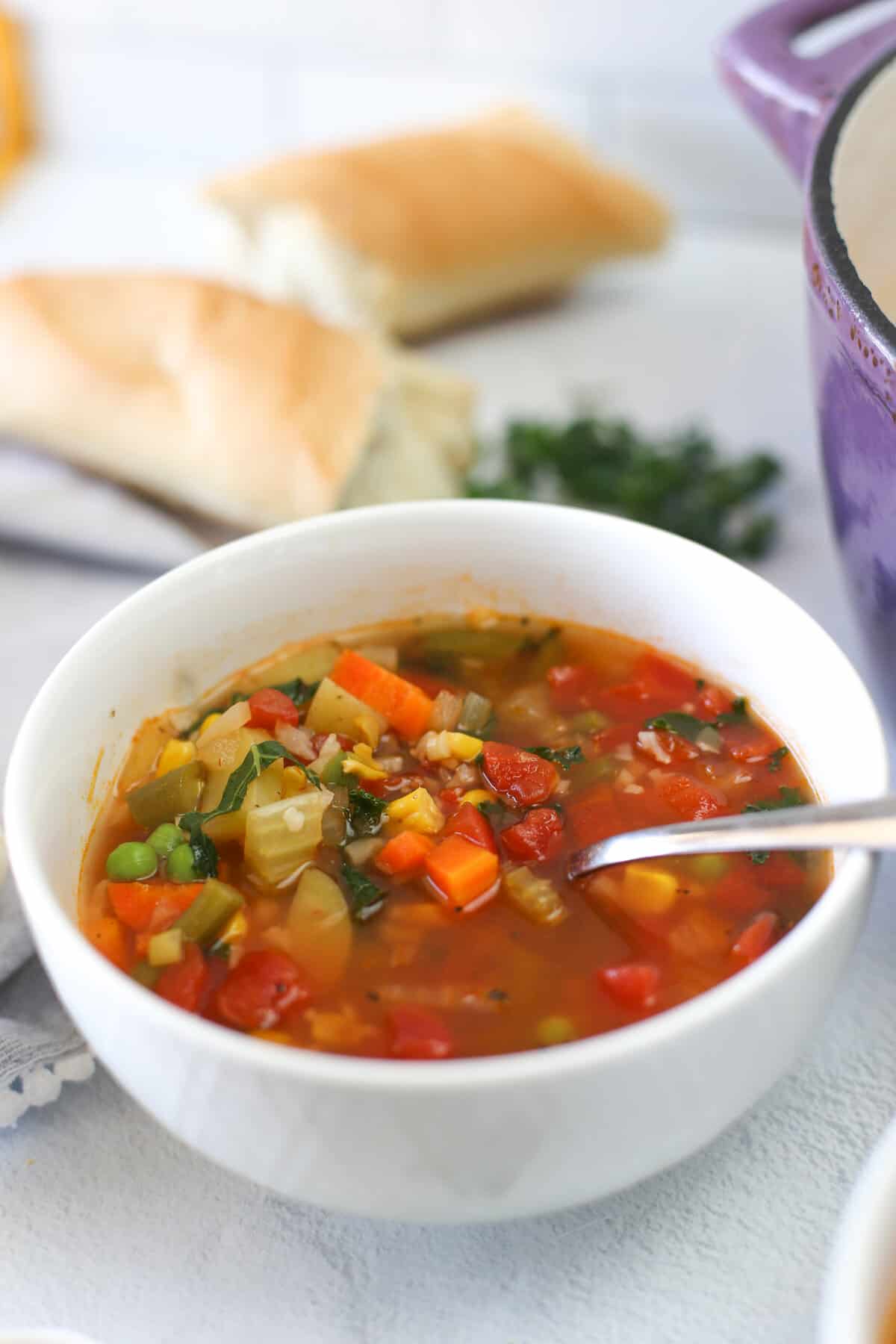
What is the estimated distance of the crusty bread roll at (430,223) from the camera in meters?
2.98

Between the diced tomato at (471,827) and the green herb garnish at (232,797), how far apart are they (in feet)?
0.47

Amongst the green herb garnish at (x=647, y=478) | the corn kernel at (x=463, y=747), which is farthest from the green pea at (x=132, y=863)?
the green herb garnish at (x=647, y=478)

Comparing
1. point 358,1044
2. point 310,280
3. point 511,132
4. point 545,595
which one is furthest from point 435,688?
point 511,132

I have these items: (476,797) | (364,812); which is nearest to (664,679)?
(476,797)

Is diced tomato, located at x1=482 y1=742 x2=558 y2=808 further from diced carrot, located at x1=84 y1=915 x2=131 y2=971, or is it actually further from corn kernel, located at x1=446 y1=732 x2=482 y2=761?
diced carrot, located at x1=84 y1=915 x2=131 y2=971

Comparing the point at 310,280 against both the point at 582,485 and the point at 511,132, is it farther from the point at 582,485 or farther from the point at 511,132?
the point at 582,485

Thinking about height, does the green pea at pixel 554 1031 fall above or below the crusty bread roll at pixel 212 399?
above

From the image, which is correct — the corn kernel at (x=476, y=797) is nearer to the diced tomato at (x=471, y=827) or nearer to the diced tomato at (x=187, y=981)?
the diced tomato at (x=471, y=827)

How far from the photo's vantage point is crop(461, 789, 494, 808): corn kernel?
4.84 ft

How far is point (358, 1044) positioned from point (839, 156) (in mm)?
1208

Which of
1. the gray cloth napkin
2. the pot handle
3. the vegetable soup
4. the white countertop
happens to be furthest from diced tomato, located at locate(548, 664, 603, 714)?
the pot handle

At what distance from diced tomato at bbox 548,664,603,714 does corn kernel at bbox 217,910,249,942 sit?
477 millimetres

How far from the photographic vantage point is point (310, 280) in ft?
10.1

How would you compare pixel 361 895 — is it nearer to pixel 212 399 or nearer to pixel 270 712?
pixel 270 712
